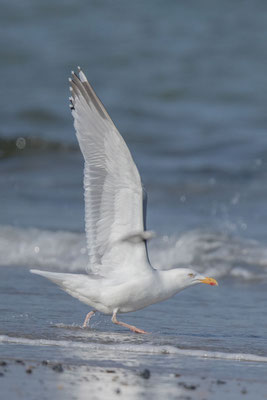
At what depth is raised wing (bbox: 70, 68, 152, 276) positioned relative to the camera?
6.54 m

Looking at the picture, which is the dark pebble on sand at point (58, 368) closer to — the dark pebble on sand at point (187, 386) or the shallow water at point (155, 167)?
the shallow water at point (155, 167)

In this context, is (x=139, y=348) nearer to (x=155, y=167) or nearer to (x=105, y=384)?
(x=105, y=384)

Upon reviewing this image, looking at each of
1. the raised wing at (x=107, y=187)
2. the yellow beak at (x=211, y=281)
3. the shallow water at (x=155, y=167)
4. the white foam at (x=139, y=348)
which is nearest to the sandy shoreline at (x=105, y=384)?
the shallow water at (x=155, y=167)

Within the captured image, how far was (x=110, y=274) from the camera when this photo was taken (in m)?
6.91

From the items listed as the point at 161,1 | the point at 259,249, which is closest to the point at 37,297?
the point at 259,249

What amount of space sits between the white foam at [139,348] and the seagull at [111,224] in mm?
496

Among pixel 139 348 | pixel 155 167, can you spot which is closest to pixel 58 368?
pixel 139 348

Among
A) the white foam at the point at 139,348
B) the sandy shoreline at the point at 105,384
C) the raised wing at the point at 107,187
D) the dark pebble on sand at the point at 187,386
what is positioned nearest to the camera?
the sandy shoreline at the point at 105,384

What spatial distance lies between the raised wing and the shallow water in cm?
64

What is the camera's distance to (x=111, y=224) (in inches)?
267

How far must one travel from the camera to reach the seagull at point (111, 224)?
657 cm

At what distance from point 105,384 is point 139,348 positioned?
1.16 metres

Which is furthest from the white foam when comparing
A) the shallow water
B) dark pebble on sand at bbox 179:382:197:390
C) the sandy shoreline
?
dark pebble on sand at bbox 179:382:197:390

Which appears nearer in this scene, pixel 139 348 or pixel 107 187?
pixel 139 348
